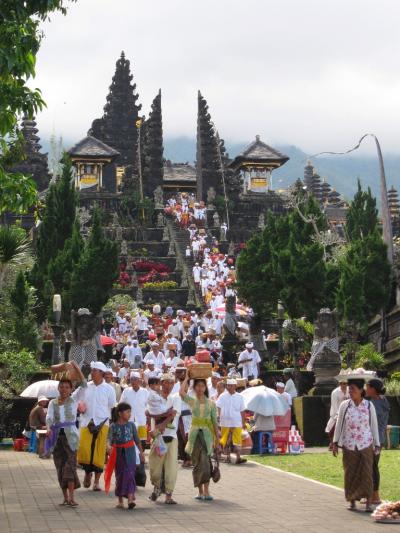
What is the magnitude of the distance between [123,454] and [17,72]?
196 inches

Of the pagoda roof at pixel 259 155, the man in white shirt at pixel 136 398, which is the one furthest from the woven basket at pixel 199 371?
the pagoda roof at pixel 259 155

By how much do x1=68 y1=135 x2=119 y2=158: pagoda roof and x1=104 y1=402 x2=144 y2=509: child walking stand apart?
64.0m

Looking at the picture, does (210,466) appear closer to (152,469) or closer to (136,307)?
(152,469)

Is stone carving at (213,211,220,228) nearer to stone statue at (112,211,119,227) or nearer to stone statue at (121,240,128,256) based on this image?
stone statue at (112,211,119,227)

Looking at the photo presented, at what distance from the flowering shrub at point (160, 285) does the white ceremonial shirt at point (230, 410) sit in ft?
114

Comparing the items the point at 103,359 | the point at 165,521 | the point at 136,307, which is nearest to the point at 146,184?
the point at 136,307

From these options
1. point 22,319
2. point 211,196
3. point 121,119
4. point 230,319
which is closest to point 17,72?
point 22,319

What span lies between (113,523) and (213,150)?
6645cm

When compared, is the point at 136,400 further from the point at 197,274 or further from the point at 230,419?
the point at 197,274

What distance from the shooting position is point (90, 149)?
80000 mm

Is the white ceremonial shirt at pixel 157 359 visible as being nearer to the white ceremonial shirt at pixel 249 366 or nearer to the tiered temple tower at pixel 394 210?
the white ceremonial shirt at pixel 249 366

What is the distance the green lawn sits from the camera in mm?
17109

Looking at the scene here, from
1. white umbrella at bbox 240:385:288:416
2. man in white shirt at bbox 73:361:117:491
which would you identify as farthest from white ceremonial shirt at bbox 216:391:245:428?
man in white shirt at bbox 73:361:117:491

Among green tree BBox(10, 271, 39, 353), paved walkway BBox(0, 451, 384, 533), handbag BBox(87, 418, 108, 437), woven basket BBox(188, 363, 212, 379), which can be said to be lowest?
paved walkway BBox(0, 451, 384, 533)
